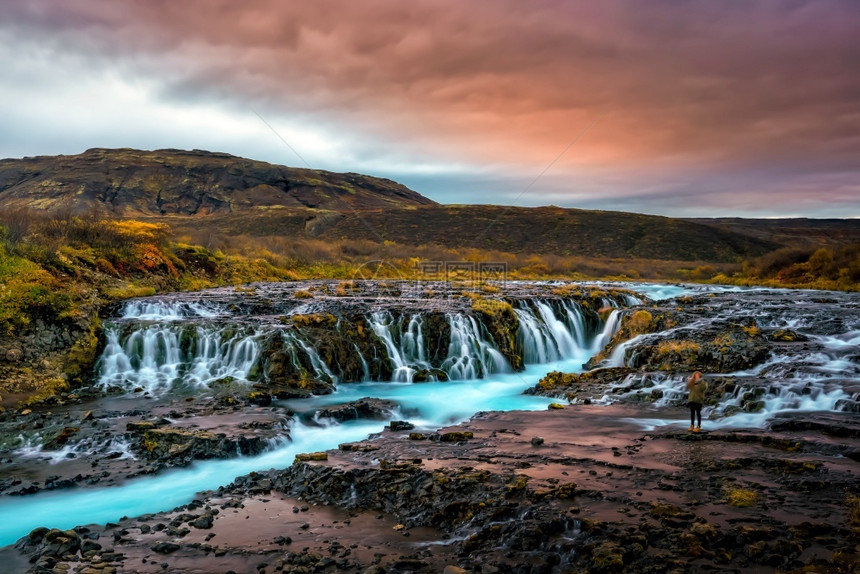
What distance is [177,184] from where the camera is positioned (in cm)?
15100

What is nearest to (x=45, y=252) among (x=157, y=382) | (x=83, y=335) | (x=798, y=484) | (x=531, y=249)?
(x=83, y=335)

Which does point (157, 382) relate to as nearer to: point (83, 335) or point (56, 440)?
point (83, 335)

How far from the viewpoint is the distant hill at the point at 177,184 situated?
13050 centimetres

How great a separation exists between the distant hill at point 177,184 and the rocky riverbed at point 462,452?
118851 mm

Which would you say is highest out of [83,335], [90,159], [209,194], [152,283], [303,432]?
[90,159]

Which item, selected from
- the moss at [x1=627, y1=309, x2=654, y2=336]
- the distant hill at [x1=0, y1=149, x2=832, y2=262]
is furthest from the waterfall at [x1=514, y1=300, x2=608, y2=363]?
the distant hill at [x1=0, y1=149, x2=832, y2=262]

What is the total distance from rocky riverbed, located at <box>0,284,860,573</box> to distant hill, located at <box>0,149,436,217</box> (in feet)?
390

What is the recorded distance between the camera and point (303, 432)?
12555mm

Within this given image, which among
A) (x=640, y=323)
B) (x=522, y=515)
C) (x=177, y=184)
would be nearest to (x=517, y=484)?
(x=522, y=515)

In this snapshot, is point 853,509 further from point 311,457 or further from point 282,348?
point 282,348

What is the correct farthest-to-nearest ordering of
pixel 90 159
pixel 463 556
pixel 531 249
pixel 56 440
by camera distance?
pixel 90 159, pixel 531 249, pixel 56 440, pixel 463 556

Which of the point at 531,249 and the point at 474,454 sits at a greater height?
the point at 531,249

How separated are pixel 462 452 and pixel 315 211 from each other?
10040 cm

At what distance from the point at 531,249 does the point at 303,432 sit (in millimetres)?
73638
